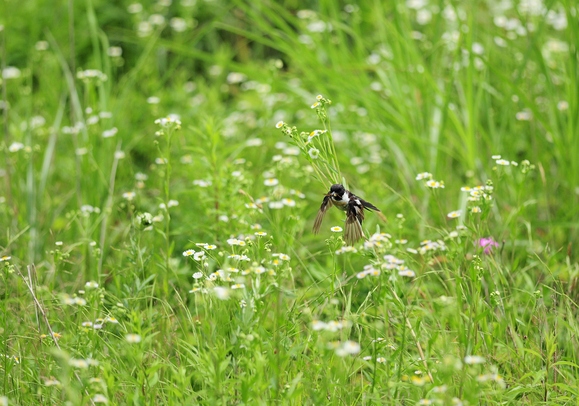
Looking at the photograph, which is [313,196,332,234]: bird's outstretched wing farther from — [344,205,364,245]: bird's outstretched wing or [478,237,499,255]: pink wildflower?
[478,237,499,255]: pink wildflower

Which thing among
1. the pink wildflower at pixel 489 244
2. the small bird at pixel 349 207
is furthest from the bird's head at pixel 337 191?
the pink wildflower at pixel 489 244

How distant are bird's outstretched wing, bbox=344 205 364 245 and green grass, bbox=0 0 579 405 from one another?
0.05 m

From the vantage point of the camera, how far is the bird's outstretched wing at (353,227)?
197 centimetres

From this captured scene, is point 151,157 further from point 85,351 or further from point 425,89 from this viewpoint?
point 85,351

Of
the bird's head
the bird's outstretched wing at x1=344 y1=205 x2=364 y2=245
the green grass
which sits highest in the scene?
the bird's head

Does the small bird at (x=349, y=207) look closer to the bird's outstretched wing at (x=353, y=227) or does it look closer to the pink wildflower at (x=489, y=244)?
the bird's outstretched wing at (x=353, y=227)

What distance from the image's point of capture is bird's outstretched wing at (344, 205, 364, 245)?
1.97 m

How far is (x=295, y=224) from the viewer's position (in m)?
2.21

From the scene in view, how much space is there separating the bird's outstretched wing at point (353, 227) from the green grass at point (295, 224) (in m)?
0.05

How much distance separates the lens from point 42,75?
165 inches

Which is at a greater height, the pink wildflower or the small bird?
the small bird

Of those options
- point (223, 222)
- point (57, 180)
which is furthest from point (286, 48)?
point (57, 180)

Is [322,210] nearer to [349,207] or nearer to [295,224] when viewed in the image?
[349,207]

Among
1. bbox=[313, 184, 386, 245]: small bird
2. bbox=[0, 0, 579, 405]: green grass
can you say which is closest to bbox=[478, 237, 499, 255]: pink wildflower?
bbox=[0, 0, 579, 405]: green grass
